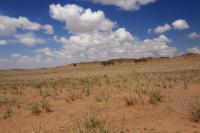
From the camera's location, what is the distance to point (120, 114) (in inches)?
351

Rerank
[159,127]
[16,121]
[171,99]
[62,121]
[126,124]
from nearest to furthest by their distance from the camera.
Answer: [159,127] < [126,124] < [62,121] < [16,121] < [171,99]

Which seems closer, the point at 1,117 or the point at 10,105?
the point at 1,117

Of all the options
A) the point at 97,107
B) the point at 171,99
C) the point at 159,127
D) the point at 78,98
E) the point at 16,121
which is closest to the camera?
the point at 159,127

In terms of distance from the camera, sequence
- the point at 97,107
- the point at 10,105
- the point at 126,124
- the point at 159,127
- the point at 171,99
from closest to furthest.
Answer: the point at 159,127
the point at 126,124
the point at 97,107
the point at 171,99
the point at 10,105

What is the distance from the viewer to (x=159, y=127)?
694 centimetres

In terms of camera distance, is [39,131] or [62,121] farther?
[62,121]

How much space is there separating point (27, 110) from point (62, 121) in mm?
2931

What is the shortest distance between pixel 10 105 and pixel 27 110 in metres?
1.73

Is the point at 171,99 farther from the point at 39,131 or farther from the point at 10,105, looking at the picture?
the point at 10,105

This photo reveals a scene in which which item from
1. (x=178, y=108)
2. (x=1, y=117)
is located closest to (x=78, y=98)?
(x=1, y=117)

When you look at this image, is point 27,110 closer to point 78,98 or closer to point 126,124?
point 78,98

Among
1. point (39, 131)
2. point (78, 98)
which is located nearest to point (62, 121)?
point (39, 131)

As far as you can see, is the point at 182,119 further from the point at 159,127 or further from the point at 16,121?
the point at 16,121

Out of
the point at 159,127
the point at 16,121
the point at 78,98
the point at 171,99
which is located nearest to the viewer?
the point at 159,127
